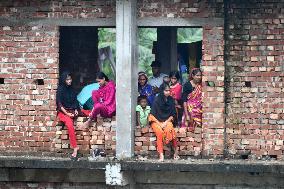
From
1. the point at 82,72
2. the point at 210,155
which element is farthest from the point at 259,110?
the point at 82,72

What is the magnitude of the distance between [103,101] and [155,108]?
3.02ft

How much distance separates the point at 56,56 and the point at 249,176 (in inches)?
146

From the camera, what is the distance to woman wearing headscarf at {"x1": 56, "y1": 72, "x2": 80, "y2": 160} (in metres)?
10.1

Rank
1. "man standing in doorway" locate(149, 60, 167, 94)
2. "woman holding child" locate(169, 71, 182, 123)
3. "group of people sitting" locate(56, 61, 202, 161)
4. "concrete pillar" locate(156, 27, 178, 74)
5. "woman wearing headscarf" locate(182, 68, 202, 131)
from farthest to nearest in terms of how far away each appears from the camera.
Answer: "concrete pillar" locate(156, 27, 178, 74) → "man standing in doorway" locate(149, 60, 167, 94) → "woman holding child" locate(169, 71, 182, 123) → "woman wearing headscarf" locate(182, 68, 202, 131) → "group of people sitting" locate(56, 61, 202, 161)

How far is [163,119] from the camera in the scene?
9.89 meters

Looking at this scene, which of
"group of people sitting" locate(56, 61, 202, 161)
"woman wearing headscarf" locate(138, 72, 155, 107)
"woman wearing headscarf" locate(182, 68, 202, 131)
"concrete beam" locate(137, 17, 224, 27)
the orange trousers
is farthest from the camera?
"woman wearing headscarf" locate(138, 72, 155, 107)

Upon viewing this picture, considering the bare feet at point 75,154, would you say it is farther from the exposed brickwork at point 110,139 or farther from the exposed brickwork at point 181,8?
the exposed brickwork at point 181,8

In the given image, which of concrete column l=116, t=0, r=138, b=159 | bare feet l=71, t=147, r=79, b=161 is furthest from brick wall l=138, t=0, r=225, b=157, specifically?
bare feet l=71, t=147, r=79, b=161

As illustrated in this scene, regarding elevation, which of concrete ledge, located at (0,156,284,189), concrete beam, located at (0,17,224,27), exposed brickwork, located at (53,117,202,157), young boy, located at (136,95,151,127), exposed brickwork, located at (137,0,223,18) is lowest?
concrete ledge, located at (0,156,284,189)

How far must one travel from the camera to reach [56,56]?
10.3 meters

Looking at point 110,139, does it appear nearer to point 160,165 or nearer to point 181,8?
point 160,165

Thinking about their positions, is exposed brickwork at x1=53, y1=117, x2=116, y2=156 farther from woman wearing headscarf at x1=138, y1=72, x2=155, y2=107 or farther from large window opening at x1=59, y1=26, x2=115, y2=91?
large window opening at x1=59, y1=26, x2=115, y2=91

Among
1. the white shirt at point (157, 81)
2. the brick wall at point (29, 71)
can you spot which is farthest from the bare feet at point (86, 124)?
the white shirt at point (157, 81)

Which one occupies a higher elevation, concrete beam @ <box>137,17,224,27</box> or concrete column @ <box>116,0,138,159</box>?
concrete beam @ <box>137,17,224,27</box>
